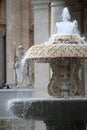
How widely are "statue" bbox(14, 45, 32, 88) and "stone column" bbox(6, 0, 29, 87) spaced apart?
182 cm

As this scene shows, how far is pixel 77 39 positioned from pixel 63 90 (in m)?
1.45

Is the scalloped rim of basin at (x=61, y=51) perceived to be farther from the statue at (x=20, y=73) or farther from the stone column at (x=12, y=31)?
the stone column at (x=12, y=31)

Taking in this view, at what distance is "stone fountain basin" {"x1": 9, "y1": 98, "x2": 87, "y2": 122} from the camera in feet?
63.3

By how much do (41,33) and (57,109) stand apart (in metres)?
9.18

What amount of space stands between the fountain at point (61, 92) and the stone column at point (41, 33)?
5.69 meters

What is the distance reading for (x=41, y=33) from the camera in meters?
28.2

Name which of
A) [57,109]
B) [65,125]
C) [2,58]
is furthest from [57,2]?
[2,58]

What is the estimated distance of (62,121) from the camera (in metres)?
19.6

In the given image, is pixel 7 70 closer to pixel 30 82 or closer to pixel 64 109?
pixel 30 82

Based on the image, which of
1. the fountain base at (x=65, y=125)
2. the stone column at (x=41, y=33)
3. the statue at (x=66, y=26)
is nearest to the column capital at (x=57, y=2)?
the stone column at (x=41, y=33)

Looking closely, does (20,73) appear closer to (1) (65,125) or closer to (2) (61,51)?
(2) (61,51)

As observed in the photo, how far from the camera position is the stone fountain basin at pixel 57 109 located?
19.3 meters

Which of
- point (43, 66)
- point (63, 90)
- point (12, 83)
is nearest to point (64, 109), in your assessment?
point (63, 90)

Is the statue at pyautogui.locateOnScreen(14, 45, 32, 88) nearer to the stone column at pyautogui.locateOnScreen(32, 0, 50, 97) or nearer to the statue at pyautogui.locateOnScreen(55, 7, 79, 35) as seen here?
the stone column at pyautogui.locateOnScreen(32, 0, 50, 97)
